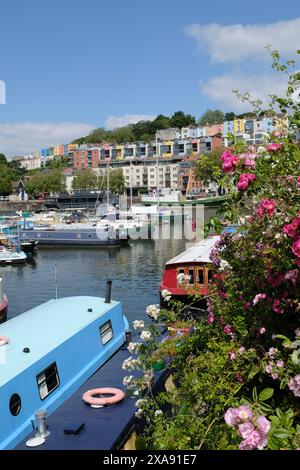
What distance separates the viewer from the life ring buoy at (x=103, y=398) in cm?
820

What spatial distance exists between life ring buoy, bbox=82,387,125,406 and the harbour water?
1452 cm

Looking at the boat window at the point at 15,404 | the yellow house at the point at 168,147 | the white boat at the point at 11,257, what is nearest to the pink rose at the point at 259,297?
the boat window at the point at 15,404

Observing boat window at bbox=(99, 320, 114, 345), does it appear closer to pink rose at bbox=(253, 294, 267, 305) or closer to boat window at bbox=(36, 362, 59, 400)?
boat window at bbox=(36, 362, 59, 400)

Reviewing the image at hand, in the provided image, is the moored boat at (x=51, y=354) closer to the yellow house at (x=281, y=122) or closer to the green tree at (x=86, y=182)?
the yellow house at (x=281, y=122)

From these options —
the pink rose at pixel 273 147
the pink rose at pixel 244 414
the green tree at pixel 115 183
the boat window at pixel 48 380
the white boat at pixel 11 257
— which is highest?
the green tree at pixel 115 183

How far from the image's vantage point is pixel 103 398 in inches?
326

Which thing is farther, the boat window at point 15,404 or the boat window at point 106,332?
the boat window at point 106,332

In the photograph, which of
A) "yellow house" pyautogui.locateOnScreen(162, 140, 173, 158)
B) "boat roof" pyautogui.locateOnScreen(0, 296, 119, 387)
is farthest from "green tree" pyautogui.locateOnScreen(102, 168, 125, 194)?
"boat roof" pyautogui.locateOnScreen(0, 296, 119, 387)

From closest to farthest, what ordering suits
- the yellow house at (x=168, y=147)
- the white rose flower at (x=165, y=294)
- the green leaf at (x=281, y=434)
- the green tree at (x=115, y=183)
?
the green leaf at (x=281, y=434), the white rose flower at (x=165, y=294), the green tree at (x=115, y=183), the yellow house at (x=168, y=147)

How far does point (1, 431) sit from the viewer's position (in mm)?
8609

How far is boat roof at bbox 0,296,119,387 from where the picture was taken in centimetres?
966

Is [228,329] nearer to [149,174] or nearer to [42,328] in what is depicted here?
[42,328]

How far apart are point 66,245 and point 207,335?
5607 cm

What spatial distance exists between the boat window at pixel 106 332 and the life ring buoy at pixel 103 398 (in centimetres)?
496
